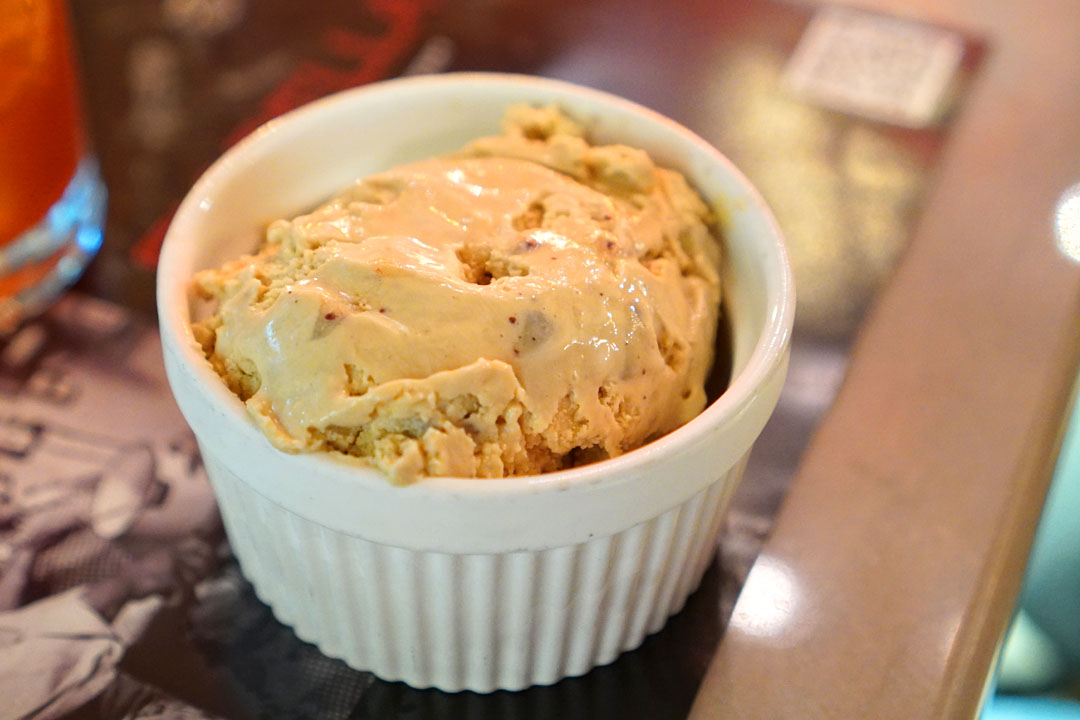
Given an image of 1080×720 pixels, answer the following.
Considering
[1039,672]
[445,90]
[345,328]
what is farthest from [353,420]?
[1039,672]

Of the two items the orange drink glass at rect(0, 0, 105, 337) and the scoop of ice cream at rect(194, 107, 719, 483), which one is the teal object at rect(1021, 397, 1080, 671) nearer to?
the scoop of ice cream at rect(194, 107, 719, 483)

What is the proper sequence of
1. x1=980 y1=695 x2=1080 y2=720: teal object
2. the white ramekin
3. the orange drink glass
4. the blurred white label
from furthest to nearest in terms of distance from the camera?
the blurred white label → x1=980 y1=695 x2=1080 y2=720: teal object → the orange drink glass → the white ramekin

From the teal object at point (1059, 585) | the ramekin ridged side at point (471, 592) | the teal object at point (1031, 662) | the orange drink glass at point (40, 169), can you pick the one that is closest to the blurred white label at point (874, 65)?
the teal object at point (1059, 585)

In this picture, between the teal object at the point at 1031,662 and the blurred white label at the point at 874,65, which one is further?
the blurred white label at the point at 874,65

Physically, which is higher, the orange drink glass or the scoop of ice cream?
the scoop of ice cream

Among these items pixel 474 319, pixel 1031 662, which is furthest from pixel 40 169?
pixel 1031 662

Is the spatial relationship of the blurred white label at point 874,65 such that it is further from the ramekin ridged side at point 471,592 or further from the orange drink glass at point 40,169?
the orange drink glass at point 40,169

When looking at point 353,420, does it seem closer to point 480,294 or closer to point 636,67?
point 480,294

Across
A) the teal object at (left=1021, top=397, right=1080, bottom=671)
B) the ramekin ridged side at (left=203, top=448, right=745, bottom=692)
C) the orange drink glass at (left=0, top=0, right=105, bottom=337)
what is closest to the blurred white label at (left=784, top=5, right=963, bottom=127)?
the teal object at (left=1021, top=397, right=1080, bottom=671)
